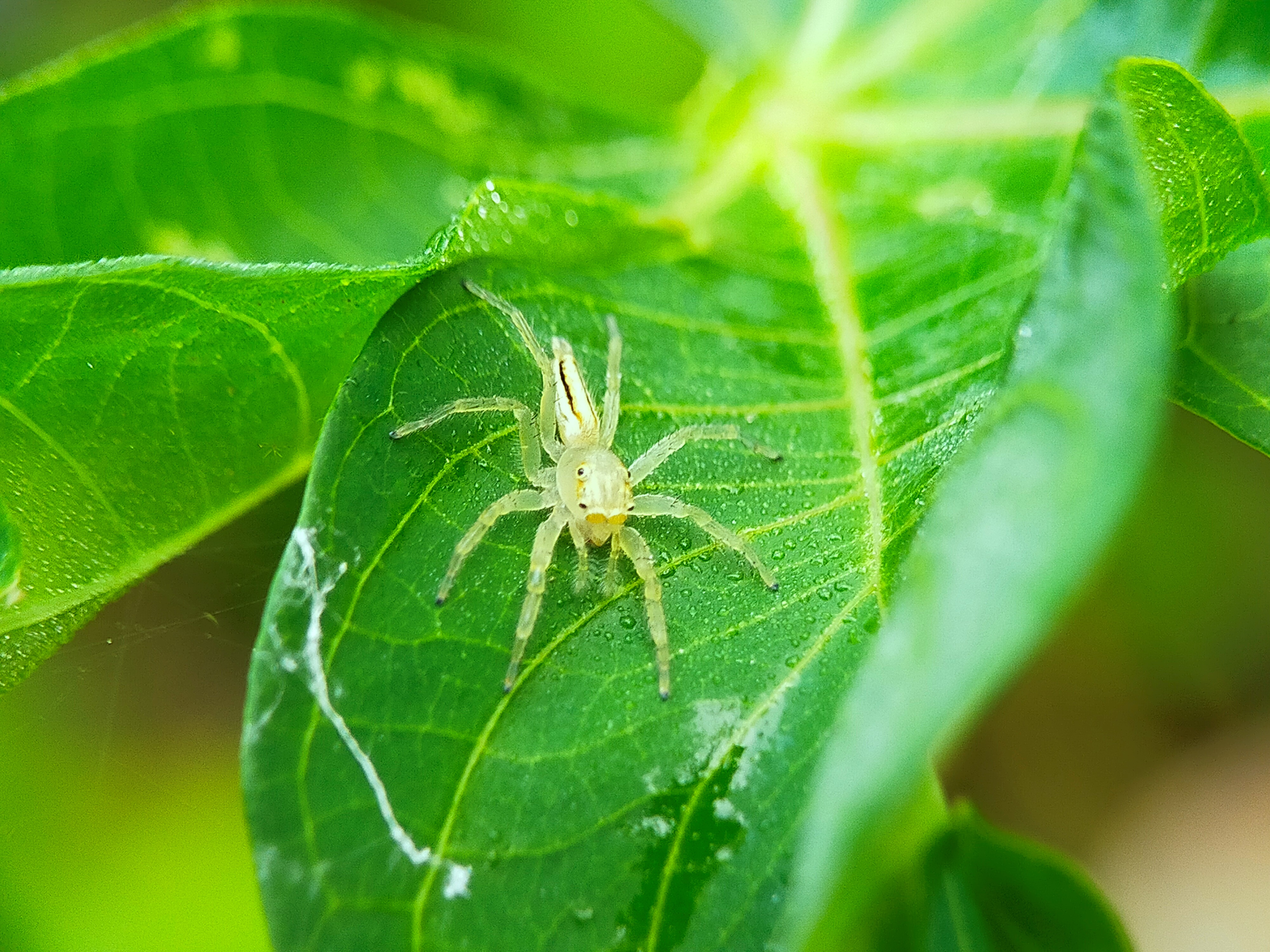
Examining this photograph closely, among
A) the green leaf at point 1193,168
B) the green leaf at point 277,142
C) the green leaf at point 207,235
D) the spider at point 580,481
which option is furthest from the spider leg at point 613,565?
the green leaf at point 1193,168

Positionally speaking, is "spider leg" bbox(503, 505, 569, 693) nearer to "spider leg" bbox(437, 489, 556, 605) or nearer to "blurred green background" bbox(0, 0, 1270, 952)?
"spider leg" bbox(437, 489, 556, 605)

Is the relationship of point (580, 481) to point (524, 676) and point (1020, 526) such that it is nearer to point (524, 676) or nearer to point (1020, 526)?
point (524, 676)

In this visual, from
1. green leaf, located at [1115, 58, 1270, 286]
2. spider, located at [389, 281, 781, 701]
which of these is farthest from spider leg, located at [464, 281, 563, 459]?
green leaf, located at [1115, 58, 1270, 286]

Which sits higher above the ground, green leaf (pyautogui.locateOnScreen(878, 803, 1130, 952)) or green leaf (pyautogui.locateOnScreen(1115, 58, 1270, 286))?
green leaf (pyautogui.locateOnScreen(1115, 58, 1270, 286))

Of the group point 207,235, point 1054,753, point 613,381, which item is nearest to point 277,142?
point 207,235

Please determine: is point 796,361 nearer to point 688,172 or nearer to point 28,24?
point 688,172

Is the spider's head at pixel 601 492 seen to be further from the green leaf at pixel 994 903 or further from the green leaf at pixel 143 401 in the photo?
the green leaf at pixel 994 903

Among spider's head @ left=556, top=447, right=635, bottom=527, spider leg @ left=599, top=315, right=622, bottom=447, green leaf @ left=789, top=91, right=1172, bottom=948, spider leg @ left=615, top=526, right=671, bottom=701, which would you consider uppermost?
spider leg @ left=599, top=315, right=622, bottom=447
